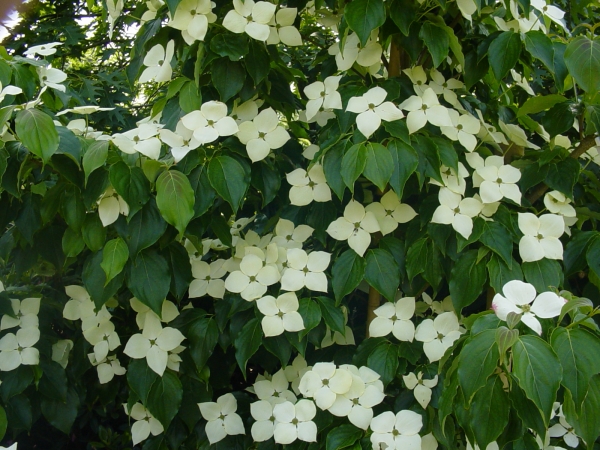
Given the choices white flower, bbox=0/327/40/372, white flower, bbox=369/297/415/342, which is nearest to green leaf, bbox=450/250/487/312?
white flower, bbox=369/297/415/342

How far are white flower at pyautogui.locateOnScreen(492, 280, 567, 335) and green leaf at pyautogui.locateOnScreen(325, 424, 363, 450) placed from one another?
0.39 metres

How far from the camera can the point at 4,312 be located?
136 centimetres

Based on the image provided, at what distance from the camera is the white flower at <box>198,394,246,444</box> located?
132 centimetres

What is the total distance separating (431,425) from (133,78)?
974mm

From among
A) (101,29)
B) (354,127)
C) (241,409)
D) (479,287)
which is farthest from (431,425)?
(101,29)

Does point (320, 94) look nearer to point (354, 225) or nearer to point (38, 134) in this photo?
point (354, 225)

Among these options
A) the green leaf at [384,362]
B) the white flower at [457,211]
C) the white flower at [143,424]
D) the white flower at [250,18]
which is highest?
the white flower at [250,18]

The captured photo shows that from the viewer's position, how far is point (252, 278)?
129 cm

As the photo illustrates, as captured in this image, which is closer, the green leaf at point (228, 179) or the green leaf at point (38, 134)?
the green leaf at point (38, 134)

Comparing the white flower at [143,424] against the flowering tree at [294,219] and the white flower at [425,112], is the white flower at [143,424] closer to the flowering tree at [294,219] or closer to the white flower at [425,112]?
the flowering tree at [294,219]

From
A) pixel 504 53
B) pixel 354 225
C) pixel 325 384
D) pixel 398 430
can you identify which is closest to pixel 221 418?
pixel 325 384

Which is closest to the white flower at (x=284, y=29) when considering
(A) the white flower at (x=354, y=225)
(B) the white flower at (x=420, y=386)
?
(A) the white flower at (x=354, y=225)

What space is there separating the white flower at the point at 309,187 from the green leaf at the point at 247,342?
0.86 ft

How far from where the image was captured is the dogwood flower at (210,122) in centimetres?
122
